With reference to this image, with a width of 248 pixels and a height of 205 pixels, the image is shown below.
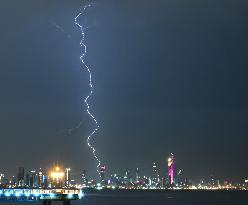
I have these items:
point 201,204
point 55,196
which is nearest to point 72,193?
point 55,196

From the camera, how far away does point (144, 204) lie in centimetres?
17162

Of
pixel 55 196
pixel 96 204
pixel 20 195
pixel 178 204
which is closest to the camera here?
pixel 55 196

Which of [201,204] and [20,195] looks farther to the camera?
[201,204]

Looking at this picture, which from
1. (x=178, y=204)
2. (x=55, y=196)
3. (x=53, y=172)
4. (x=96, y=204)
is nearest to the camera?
(x=55, y=196)

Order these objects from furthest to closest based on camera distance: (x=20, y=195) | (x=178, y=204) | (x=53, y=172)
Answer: (x=178, y=204)
(x=53, y=172)
(x=20, y=195)

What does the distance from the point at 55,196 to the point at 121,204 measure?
7432cm

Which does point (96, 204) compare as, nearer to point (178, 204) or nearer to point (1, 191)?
point (178, 204)

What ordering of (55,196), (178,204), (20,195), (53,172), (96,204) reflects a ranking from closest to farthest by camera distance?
(55,196)
(20,195)
(53,172)
(96,204)
(178,204)

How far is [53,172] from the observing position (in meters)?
115

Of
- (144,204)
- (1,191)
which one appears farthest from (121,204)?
(1,191)

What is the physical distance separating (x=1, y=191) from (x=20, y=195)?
3427 mm

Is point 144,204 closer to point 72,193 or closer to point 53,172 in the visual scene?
point 53,172

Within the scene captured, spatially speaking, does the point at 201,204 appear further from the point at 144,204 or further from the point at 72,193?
the point at 72,193

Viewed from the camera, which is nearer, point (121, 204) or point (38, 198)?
point (38, 198)
